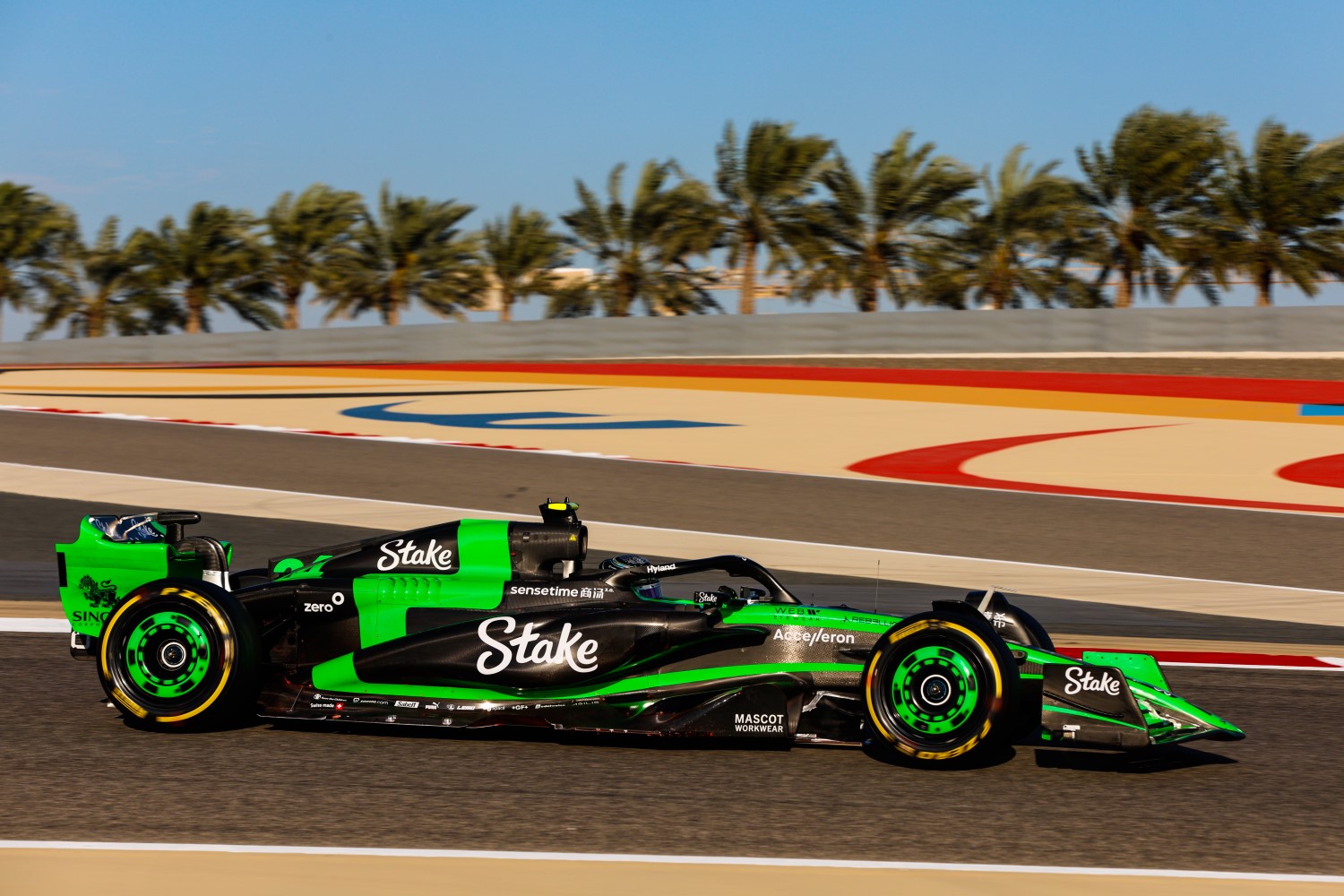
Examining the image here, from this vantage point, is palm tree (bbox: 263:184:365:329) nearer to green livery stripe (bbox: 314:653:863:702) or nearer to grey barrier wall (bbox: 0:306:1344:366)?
grey barrier wall (bbox: 0:306:1344:366)

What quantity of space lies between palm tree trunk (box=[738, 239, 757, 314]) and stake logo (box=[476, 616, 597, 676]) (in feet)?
114

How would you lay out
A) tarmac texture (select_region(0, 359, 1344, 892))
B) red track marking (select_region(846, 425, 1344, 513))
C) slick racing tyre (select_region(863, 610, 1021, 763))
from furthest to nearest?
red track marking (select_region(846, 425, 1344, 513)) < slick racing tyre (select_region(863, 610, 1021, 763)) < tarmac texture (select_region(0, 359, 1344, 892))

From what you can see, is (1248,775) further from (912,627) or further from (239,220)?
(239,220)

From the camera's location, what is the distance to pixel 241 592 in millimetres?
6324

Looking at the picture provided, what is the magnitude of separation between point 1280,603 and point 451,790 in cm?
767

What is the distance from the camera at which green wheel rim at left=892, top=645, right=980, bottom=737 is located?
222 inches

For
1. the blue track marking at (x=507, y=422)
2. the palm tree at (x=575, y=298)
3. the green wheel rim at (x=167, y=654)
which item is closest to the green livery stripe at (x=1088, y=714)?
the green wheel rim at (x=167, y=654)

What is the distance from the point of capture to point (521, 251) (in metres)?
46.5

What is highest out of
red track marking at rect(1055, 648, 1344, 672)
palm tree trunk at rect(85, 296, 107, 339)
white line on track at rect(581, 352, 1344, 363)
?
palm tree trunk at rect(85, 296, 107, 339)

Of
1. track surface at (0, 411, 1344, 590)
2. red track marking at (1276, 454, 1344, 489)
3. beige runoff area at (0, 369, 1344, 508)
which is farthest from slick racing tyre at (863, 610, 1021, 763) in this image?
red track marking at (1276, 454, 1344, 489)

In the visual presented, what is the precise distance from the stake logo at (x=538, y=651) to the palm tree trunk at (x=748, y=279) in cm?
3479

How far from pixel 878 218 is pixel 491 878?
3685cm

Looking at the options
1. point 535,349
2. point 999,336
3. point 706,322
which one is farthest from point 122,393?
point 999,336

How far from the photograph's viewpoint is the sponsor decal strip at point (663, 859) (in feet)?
14.8
